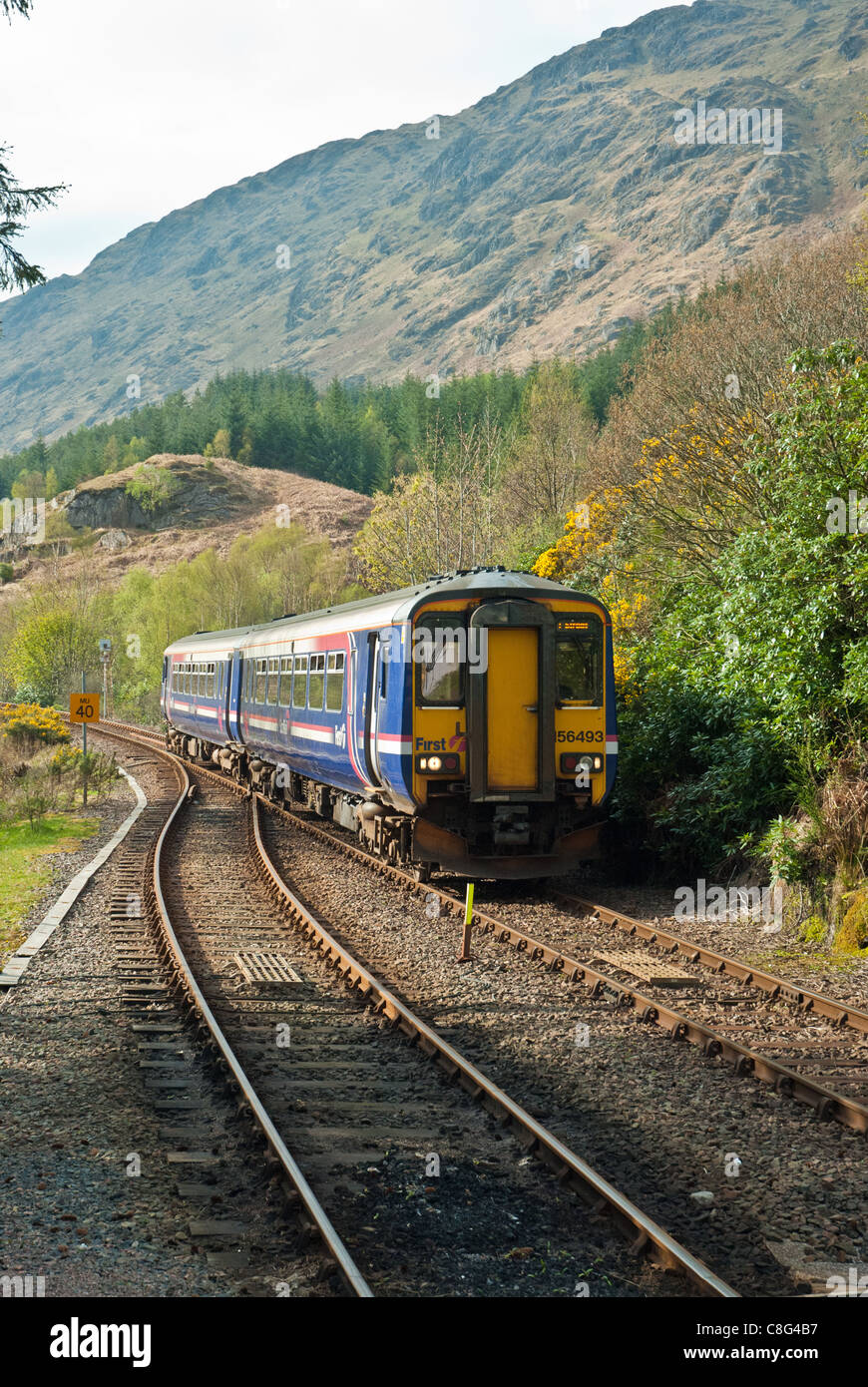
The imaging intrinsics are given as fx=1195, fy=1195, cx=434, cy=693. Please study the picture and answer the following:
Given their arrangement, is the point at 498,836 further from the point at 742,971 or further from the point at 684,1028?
the point at 684,1028

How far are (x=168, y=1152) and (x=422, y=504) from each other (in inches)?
1304

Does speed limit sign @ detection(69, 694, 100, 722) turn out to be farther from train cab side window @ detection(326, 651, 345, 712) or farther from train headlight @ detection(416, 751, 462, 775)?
train headlight @ detection(416, 751, 462, 775)

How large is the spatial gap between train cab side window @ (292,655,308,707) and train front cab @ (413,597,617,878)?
20.5ft

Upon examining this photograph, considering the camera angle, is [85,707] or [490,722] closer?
[490,722]

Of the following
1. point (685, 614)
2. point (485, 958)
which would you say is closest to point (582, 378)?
point (685, 614)

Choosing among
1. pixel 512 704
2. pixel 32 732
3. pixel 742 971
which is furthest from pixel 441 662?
pixel 32 732

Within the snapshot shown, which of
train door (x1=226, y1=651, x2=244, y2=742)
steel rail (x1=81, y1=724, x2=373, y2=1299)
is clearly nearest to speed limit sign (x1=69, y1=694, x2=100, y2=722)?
train door (x1=226, y1=651, x2=244, y2=742)

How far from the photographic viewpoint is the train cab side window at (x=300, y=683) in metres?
19.2

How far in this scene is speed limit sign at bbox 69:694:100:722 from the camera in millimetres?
21797

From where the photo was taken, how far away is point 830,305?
2116 cm

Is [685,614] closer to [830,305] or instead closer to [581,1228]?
[830,305]

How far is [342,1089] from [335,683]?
9.88m

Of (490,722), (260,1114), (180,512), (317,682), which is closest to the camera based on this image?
(260,1114)

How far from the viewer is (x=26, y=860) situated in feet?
55.8
